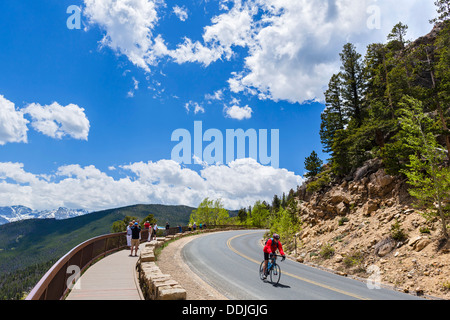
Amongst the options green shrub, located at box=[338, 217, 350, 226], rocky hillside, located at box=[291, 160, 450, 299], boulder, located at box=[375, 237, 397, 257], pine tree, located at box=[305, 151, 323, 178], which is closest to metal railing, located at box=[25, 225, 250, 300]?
rocky hillside, located at box=[291, 160, 450, 299]

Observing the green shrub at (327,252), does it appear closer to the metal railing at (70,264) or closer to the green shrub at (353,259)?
the green shrub at (353,259)

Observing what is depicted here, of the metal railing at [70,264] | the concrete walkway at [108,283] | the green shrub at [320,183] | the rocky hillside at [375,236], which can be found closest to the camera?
the metal railing at [70,264]

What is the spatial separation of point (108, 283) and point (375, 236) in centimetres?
1706

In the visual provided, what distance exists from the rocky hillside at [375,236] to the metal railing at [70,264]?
45.1ft

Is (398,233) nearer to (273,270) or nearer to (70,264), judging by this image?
(273,270)

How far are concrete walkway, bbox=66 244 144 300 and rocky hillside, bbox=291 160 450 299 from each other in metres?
12.0

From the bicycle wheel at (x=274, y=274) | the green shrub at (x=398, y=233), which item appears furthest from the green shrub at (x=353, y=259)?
the bicycle wheel at (x=274, y=274)

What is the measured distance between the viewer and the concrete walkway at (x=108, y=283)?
7301mm

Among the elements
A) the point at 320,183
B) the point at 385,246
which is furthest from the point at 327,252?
the point at 320,183

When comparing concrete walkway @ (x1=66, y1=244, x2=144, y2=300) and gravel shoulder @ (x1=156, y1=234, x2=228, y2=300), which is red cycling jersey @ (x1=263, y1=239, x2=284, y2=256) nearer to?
gravel shoulder @ (x1=156, y1=234, x2=228, y2=300)

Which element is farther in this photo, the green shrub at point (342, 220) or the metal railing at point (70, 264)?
the green shrub at point (342, 220)
